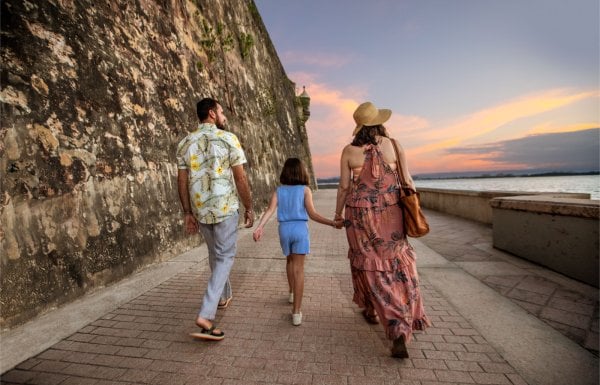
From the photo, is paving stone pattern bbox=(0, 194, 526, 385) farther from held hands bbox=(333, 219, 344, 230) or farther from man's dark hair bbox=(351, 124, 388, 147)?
man's dark hair bbox=(351, 124, 388, 147)

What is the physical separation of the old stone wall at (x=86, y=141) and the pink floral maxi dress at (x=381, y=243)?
320 cm

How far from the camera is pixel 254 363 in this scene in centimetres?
219

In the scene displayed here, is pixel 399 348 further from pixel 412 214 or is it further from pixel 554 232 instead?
pixel 554 232

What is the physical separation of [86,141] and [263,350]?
138 inches

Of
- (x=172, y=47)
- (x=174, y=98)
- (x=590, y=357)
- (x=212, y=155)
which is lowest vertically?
(x=590, y=357)

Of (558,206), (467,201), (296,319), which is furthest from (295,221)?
(467,201)

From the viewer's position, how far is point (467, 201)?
871cm

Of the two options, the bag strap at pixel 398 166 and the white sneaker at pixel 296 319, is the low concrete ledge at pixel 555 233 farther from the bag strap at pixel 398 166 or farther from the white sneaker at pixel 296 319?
the white sneaker at pixel 296 319

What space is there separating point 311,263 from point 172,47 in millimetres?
5579

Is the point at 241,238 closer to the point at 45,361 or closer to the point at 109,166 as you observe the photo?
the point at 109,166

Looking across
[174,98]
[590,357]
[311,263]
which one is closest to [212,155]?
[311,263]

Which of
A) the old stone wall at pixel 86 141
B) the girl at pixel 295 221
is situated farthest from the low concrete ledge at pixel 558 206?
the old stone wall at pixel 86 141

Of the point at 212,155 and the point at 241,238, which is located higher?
the point at 212,155

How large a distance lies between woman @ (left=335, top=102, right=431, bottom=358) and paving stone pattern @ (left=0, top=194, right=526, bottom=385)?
0.30m
